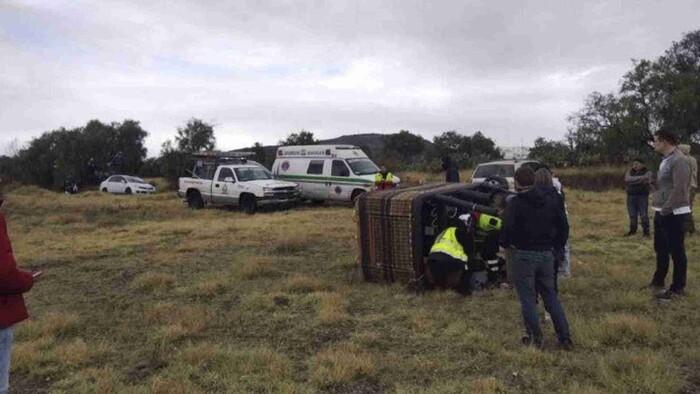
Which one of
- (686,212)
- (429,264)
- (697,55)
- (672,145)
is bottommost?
(429,264)

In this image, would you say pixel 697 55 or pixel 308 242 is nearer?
pixel 308 242

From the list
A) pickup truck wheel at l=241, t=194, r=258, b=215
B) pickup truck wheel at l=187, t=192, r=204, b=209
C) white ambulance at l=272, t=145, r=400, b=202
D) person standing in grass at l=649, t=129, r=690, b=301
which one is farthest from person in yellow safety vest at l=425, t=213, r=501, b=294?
pickup truck wheel at l=187, t=192, r=204, b=209

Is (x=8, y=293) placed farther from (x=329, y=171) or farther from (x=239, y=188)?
(x=329, y=171)

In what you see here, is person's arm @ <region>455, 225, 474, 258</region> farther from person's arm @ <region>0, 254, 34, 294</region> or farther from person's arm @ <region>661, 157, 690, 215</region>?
person's arm @ <region>0, 254, 34, 294</region>

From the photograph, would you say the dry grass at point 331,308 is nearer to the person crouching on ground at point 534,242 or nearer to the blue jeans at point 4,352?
the person crouching on ground at point 534,242

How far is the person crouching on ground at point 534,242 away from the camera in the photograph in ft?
16.2

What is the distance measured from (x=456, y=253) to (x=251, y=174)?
14.7 metres

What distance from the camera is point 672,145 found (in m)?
6.25

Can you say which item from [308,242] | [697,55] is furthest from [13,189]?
[697,55]

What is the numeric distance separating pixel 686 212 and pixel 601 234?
5954 millimetres

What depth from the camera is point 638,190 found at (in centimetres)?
1106

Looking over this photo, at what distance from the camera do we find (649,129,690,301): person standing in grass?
20.2 ft

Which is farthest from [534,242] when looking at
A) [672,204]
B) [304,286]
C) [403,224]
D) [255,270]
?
[255,270]

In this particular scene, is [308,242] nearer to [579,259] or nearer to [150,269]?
[150,269]
